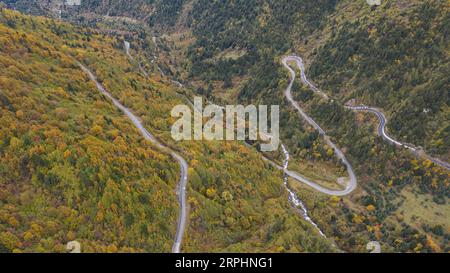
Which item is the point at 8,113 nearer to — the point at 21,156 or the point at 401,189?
the point at 21,156

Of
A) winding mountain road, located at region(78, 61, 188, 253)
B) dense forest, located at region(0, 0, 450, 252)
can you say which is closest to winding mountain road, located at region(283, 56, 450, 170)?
dense forest, located at region(0, 0, 450, 252)

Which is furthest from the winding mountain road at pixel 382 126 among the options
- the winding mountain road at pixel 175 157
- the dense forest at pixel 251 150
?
the winding mountain road at pixel 175 157

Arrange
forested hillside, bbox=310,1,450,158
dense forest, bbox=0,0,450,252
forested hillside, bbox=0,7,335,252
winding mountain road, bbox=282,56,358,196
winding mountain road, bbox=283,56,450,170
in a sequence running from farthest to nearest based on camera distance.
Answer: forested hillside, bbox=310,1,450,158
winding mountain road, bbox=282,56,358,196
winding mountain road, bbox=283,56,450,170
dense forest, bbox=0,0,450,252
forested hillside, bbox=0,7,335,252

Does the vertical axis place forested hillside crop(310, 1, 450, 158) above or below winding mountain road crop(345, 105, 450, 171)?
above

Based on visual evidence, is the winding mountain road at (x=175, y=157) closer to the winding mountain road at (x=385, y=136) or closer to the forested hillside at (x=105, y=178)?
the forested hillside at (x=105, y=178)

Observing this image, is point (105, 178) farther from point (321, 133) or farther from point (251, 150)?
point (321, 133)

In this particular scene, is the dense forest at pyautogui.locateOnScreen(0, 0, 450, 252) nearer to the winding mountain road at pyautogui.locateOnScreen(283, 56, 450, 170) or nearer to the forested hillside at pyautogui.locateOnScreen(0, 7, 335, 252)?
the forested hillside at pyautogui.locateOnScreen(0, 7, 335, 252)

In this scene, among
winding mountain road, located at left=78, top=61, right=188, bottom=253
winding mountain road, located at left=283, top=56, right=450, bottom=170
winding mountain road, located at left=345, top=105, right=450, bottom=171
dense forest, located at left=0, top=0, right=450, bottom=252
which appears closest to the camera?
dense forest, located at left=0, top=0, right=450, bottom=252

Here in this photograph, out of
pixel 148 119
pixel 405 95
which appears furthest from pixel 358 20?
pixel 148 119

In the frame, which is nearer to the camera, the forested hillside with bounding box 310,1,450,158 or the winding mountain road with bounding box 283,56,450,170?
the winding mountain road with bounding box 283,56,450,170
